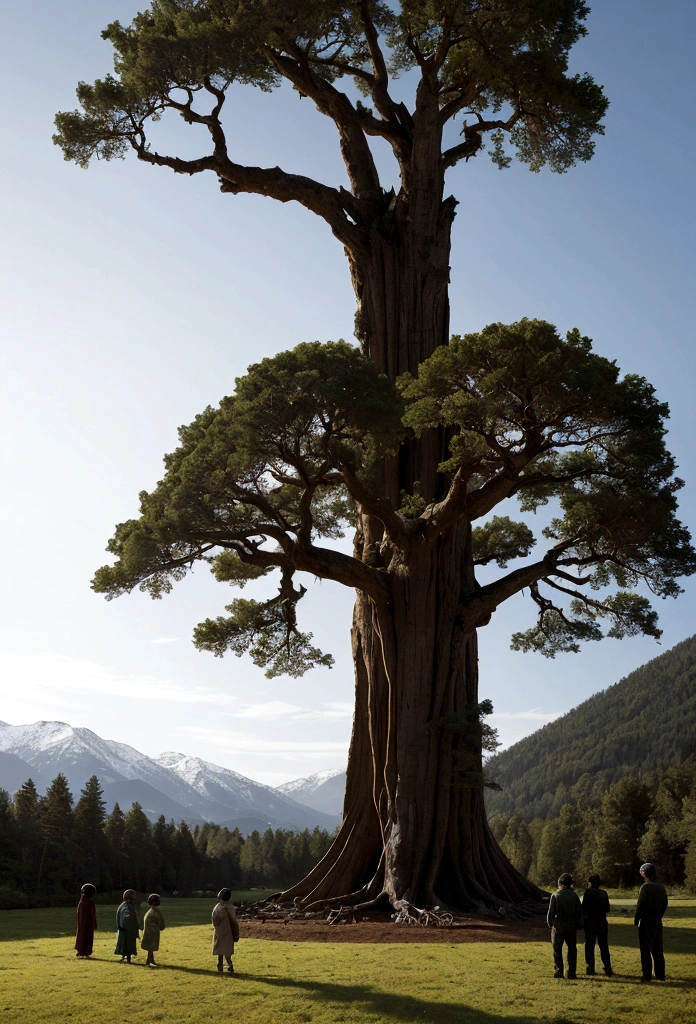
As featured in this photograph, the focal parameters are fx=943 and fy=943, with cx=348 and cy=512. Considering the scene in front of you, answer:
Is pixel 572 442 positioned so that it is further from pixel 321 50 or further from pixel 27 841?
pixel 27 841

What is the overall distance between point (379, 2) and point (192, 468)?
41.2 feet

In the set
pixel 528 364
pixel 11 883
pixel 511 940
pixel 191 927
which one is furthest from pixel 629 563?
pixel 11 883

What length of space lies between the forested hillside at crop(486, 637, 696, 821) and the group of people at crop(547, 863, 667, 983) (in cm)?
7469

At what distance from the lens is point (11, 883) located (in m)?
35.0

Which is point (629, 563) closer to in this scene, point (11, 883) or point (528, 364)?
point (528, 364)

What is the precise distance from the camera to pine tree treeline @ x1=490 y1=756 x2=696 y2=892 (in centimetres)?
4259

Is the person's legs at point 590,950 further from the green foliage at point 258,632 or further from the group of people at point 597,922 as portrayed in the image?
the green foliage at point 258,632

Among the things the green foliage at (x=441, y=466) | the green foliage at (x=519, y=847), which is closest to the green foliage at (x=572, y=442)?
the green foliage at (x=441, y=466)

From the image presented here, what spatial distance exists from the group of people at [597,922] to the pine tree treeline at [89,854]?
26.7m

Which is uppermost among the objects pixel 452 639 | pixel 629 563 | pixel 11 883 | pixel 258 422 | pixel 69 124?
pixel 69 124

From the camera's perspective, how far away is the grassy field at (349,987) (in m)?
7.70

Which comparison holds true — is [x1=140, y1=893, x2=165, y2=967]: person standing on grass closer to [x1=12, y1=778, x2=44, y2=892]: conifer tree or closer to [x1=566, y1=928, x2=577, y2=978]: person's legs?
[x1=566, y1=928, x2=577, y2=978]: person's legs

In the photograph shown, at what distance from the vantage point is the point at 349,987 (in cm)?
887

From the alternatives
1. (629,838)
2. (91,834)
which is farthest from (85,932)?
(629,838)
